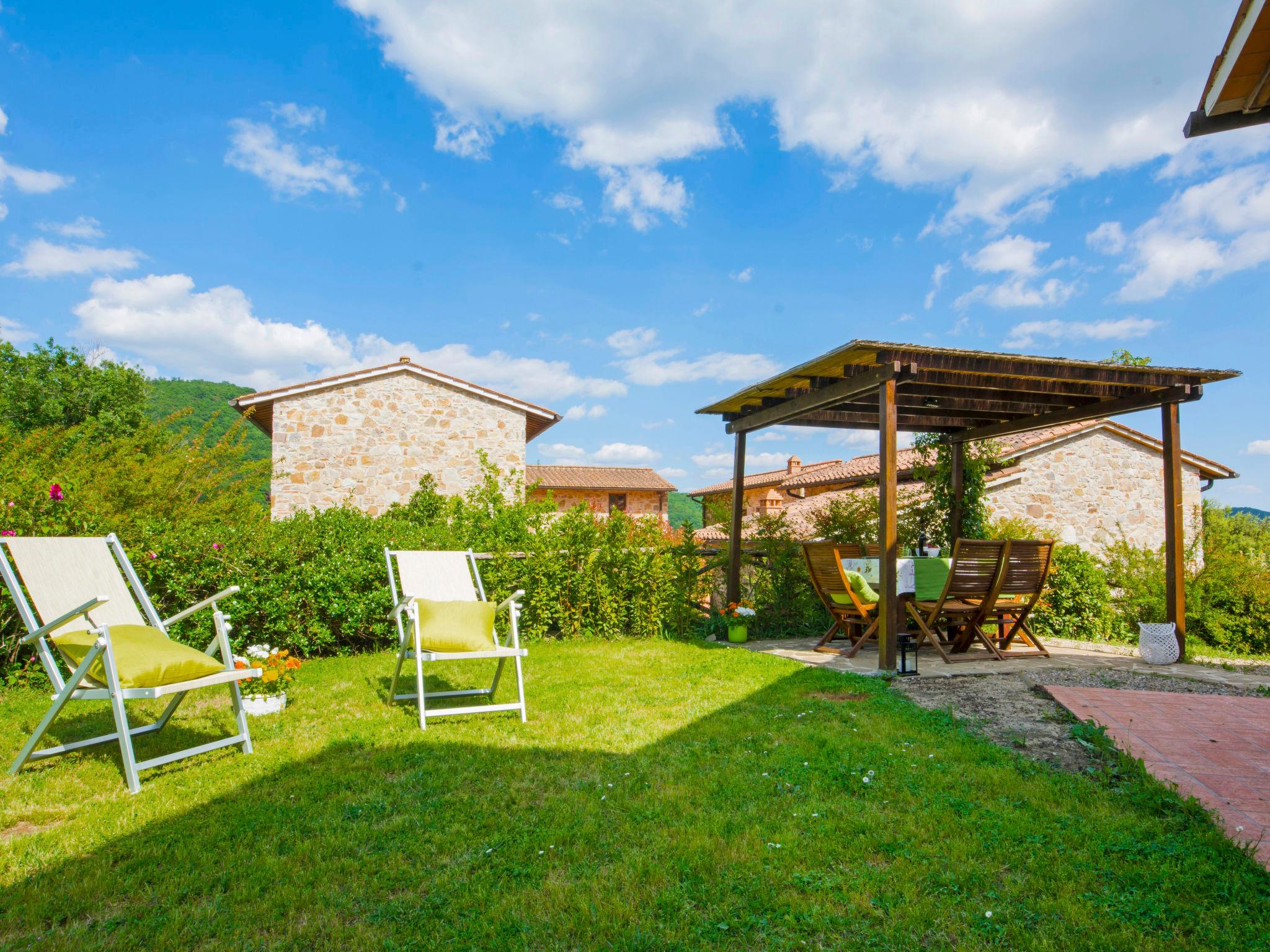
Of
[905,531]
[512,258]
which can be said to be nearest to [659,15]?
[512,258]

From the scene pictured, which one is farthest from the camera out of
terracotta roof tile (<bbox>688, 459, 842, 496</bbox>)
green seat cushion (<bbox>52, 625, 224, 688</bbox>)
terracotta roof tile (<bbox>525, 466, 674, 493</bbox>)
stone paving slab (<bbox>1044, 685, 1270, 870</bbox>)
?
terracotta roof tile (<bbox>525, 466, 674, 493</bbox>)

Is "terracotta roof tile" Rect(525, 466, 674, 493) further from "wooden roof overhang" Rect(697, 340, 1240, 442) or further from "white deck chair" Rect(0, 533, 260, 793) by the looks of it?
"white deck chair" Rect(0, 533, 260, 793)

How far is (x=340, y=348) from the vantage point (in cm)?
2134

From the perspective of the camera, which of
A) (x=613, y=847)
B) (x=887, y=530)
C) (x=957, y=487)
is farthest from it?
(x=957, y=487)

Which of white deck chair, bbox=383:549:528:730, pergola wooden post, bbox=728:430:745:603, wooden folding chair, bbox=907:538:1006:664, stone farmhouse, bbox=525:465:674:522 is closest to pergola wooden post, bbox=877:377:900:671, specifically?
wooden folding chair, bbox=907:538:1006:664

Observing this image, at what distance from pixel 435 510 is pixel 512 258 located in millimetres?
4879

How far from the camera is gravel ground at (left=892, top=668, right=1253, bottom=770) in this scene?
3.46 meters

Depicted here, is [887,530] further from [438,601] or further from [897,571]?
[438,601]

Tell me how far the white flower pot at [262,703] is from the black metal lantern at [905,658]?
14.0ft

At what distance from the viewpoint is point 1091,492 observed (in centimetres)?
1343

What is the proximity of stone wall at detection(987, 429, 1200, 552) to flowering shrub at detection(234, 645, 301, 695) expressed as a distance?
38.8 ft

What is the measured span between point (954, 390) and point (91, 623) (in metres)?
7.41

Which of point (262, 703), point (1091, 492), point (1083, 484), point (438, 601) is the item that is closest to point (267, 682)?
point (262, 703)

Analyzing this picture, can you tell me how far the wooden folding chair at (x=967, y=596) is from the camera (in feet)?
18.7
